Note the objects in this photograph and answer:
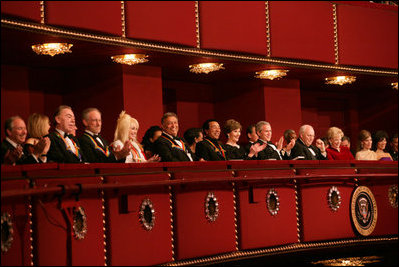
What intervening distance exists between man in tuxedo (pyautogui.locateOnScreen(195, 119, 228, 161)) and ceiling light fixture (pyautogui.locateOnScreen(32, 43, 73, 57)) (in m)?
2.01

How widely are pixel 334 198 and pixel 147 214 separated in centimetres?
322

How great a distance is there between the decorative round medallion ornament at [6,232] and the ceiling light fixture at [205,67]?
5.20 metres

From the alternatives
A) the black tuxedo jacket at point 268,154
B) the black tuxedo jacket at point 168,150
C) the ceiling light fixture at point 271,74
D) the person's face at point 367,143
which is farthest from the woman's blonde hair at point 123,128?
the person's face at point 367,143

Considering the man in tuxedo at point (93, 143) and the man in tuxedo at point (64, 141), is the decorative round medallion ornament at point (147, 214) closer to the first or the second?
the man in tuxedo at point (93, 143)

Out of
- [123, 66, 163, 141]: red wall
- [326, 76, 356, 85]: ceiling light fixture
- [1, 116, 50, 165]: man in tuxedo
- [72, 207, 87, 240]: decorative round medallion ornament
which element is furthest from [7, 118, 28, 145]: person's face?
[326, 76, 356, 85]: ceiling light fixture

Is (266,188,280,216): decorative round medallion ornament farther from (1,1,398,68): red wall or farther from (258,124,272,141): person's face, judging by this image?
(1,1,398,68): red wall

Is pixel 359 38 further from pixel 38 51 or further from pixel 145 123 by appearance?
pixel 38 51

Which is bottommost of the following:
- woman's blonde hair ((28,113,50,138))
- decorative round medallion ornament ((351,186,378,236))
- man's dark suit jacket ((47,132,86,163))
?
decorative round medallion ornament ((351,186,378,236))

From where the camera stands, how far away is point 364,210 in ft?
→ 33.3

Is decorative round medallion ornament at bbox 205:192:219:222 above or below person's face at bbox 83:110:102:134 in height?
below

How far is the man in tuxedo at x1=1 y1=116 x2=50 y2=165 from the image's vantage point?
688 cm

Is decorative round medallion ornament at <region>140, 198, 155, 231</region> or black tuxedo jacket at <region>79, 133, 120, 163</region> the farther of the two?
black tuxedo jacket at <region>79, 133, 120, 163</region>

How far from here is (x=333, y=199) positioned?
9875 mm

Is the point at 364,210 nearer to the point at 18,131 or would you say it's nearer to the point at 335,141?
the point at 335,141
